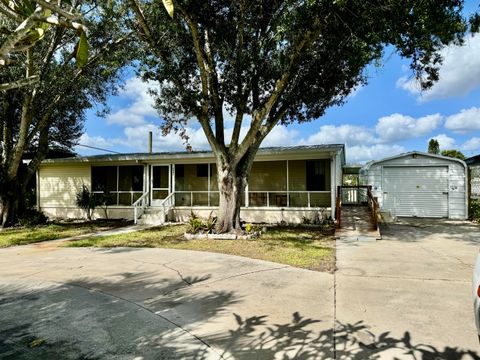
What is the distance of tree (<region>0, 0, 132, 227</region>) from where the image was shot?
1229cm

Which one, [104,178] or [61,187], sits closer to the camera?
[104,178]

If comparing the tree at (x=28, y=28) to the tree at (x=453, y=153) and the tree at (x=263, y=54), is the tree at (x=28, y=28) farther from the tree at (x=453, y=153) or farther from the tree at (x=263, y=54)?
the tree at (x=453, y=153)

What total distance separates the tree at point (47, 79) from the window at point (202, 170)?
545cm

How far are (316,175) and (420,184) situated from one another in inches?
181

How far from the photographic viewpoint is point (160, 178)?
53.9ft

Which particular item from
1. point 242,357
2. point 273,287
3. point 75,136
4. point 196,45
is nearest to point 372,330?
point 242,357

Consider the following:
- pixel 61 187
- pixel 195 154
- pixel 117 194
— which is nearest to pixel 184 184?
pixel 195 154

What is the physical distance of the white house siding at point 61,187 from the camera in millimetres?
17500

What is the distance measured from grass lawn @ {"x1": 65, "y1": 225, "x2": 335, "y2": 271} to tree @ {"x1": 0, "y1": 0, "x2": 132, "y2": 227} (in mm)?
5810

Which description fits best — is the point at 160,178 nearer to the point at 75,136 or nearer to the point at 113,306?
the point at 75,136

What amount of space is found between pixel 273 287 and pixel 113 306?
7.67 feet

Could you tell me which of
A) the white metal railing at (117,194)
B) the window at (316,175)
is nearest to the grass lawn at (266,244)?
the window at (316,175)

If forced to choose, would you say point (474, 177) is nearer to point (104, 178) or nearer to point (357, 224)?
point (357, 224)

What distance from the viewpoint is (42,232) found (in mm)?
12227
